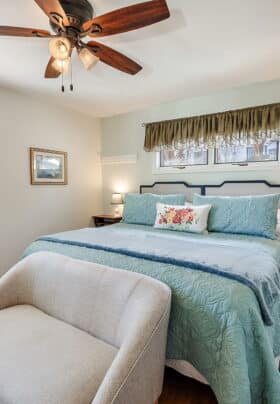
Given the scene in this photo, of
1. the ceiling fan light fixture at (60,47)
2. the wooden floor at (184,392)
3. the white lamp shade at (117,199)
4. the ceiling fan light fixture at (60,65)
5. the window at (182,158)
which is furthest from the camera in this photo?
the white lamp shade at (117,199)

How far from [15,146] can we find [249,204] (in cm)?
285

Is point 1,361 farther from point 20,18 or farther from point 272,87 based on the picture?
point 272,87

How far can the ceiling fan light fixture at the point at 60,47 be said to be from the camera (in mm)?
1593

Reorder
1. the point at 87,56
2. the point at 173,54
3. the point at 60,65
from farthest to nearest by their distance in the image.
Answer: the point at 173,54
the point at 60,65
the point at 87,56

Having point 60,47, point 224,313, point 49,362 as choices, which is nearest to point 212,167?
point 60,47

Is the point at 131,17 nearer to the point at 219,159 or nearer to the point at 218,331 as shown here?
the point at 218,331

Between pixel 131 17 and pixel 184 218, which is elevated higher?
pixel 131 17

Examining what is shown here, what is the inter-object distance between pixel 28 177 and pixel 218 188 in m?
2.51

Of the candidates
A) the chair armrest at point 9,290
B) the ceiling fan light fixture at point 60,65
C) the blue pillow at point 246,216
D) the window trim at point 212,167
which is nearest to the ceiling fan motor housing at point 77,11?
the ceiling fan light fixture at point 60,65

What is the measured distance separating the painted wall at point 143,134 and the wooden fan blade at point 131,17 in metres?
2.12

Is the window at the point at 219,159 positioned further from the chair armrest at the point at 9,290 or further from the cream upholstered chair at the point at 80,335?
the chair armrest at the point at 9,290

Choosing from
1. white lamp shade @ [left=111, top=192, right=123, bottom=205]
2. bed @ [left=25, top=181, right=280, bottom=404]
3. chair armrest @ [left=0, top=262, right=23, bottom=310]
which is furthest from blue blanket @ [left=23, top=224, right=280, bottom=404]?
white lamp shade @ [left=111, top=192, right=123, bottom=205]

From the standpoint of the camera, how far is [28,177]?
3373mm

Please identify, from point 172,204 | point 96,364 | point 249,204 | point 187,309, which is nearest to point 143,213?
point 172,204
